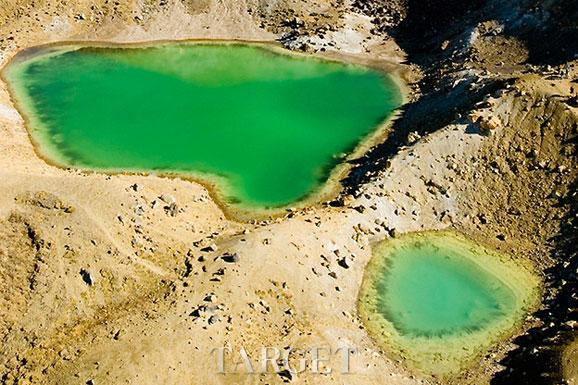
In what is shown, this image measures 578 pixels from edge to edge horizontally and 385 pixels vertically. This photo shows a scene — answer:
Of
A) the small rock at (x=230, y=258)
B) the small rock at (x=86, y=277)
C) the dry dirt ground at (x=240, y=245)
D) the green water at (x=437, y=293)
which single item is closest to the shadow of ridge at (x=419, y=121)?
the dry dirt ground at (x=240, y=245)

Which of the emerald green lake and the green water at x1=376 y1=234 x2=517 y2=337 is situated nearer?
the emerald green lake

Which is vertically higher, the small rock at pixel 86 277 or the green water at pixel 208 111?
the green water at pixel 208 111

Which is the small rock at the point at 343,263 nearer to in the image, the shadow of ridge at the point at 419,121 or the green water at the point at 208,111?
the shadow of ridge at the point at 419,121

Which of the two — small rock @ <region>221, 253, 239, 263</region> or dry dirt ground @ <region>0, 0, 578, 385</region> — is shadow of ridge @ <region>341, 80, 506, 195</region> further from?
small rock @ <region>221, 253, 239, 263</region>

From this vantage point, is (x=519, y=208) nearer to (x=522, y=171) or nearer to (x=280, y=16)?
(x=522, y=171)

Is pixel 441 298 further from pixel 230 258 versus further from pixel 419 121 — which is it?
pixel 419 121

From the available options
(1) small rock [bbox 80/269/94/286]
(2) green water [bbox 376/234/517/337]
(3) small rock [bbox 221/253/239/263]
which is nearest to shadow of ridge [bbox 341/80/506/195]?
(2) green water [bbox 376/234/517/337]

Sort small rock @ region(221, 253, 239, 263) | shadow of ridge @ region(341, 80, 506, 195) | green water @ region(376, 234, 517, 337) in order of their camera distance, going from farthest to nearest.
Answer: shadow of ridge @ region(341, 80, 506, 195) < small rock @ region(221, 253, 239, 263) < green water @ region(376, 234, 517, 337)
